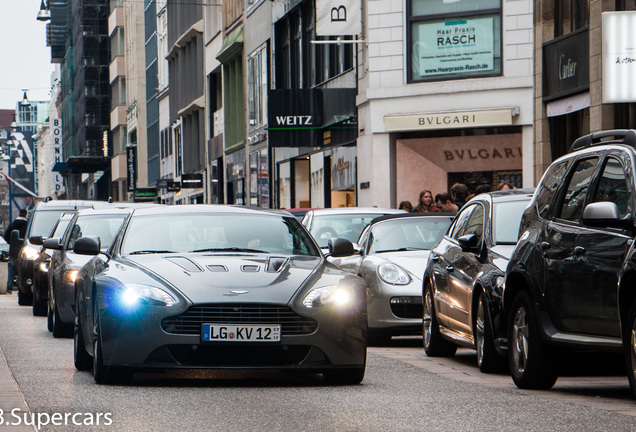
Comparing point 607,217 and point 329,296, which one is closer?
point 607,217

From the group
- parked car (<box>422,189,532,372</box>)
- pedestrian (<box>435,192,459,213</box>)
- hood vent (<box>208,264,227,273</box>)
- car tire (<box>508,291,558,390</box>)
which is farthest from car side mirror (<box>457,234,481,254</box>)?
pedestrian (<box>435,192,459,213</box>)

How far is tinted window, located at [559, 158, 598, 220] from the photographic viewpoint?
9367 millimetres

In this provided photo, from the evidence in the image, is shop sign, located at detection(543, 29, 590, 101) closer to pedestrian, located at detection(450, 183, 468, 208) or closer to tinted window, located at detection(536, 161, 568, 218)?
pedestrian, located at detection(450, 183, 468, 208)

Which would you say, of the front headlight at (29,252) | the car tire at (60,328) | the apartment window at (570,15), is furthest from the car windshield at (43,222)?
the apartment window at (570,15)

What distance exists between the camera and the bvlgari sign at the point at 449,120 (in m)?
31.7

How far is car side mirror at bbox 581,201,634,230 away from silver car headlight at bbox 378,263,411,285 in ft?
21.1

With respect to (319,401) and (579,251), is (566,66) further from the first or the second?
(319,401)

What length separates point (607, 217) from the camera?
27.3 feet

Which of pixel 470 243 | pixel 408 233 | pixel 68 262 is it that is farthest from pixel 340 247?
pixel 68 262

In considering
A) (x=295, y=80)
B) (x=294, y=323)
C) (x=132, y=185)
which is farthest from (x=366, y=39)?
(x=132, y=185)

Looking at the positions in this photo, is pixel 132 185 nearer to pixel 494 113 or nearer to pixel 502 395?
pixel 494 113

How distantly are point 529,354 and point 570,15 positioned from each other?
55.3ft

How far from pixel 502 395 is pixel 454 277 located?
121 inches

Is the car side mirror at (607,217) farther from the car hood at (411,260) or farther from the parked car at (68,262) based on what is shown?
the parked car at (68,262)
